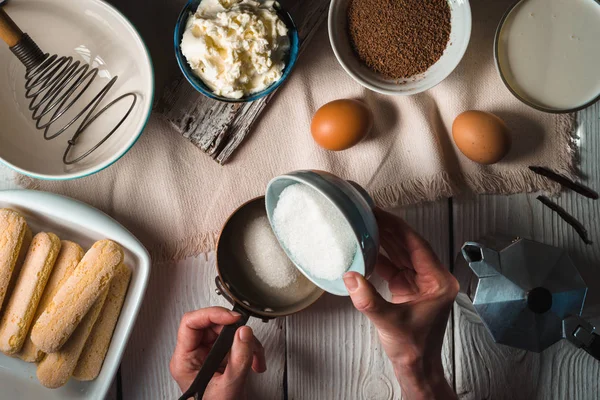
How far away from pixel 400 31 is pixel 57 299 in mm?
689

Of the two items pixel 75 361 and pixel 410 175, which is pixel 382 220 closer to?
pixel 410 175

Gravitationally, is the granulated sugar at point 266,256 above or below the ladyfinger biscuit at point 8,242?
below

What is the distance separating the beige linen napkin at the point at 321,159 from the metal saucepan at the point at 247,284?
0.06m

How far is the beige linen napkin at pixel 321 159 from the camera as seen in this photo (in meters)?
0.93

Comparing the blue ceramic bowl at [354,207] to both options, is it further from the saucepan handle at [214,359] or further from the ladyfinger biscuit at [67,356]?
the ladyfinger biscuit at [67,356]

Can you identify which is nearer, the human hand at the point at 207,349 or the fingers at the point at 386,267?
the human hand at the point at 207,349

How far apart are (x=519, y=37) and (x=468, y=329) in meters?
0.51

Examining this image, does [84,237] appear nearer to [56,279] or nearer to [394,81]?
[56,279]

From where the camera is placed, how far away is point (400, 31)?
0.85 meters

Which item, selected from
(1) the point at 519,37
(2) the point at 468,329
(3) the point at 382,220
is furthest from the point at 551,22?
(2) the point at 468,329

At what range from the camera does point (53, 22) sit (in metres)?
0.88


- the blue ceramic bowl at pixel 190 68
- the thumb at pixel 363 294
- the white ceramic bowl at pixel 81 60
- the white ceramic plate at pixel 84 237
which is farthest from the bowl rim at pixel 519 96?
the white ceramic plate at pixel 84 237

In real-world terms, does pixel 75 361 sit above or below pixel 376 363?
above

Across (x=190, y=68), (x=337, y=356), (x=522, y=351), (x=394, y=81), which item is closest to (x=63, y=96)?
(x=190, y=68)
